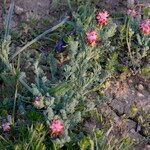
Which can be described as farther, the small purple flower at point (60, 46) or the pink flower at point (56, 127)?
the small purple flower at point (60, 46)

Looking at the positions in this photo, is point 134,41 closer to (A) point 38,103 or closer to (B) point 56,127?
(A) point 38,103

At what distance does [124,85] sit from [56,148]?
1060 mm

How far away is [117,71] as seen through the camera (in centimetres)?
Result: 420

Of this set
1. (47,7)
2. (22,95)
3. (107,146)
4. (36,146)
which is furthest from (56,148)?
(47,7)

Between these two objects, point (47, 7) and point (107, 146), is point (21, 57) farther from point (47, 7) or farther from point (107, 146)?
point (107, 146)

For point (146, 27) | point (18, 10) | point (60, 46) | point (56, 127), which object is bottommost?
Result: point (56, 127)

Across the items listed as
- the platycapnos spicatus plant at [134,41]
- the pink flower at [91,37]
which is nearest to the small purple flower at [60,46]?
the platycapnos spicatus plant at [134,41]

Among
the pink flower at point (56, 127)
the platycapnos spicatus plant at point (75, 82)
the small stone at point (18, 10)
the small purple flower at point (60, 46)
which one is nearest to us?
the pink flower at point (56, 127)

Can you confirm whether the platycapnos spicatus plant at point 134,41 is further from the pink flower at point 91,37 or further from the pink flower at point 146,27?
the pink flower at point 91,37

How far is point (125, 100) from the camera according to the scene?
13.0 feet

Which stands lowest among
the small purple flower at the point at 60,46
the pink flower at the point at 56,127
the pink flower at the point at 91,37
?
the pink flower at the point at 56,127

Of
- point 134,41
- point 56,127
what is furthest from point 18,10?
point 56,127

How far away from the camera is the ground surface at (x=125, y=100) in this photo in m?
3.76

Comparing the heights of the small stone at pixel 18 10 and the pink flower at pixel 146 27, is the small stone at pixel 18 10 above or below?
below
